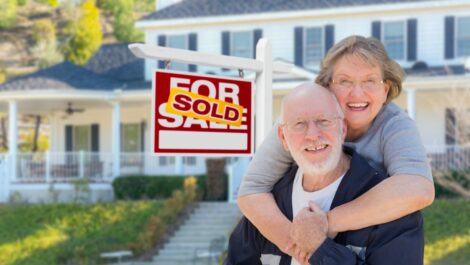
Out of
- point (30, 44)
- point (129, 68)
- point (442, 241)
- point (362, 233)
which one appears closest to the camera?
point (362, 233)

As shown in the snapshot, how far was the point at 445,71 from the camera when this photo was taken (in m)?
25.3

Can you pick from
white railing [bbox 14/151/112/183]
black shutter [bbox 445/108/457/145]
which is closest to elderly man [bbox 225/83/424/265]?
black shutter [bbox 445/108/457/145]

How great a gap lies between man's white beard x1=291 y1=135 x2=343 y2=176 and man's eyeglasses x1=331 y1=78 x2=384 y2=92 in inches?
12.0

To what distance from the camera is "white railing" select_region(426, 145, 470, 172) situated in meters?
23.2

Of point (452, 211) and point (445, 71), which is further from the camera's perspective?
point (445, 71)

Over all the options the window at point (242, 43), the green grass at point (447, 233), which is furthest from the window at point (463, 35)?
the green grass at point (447, 233)

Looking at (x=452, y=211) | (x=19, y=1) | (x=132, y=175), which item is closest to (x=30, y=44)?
(x=19, y=1)

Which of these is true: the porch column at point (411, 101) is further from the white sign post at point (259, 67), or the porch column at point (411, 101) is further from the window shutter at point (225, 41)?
the white sign post at point (259, 67)

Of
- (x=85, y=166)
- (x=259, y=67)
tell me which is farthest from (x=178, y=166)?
(x=259, y=67)

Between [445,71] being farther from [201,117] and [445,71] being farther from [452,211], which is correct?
[201,117]

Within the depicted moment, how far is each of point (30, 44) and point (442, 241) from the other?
66800 millimetres

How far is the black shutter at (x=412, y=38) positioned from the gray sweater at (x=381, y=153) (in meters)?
23.4

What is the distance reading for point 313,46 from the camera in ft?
90.4

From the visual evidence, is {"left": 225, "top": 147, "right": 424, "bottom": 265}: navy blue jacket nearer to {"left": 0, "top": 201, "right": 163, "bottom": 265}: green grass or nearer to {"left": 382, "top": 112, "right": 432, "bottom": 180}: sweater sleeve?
{"left": 382, "top": 112, "right": 432, "bottom": 180}: sweater sleeve
